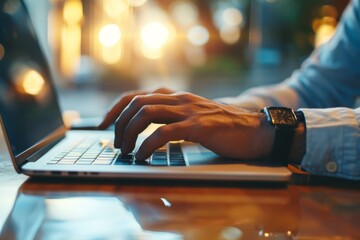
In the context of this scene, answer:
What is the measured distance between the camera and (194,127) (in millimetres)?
537

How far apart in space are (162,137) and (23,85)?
27 centimetres

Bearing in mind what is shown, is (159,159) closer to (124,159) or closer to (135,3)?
(124,159)

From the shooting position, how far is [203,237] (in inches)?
13.5

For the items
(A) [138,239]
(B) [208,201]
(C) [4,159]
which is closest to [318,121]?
(B) [208,201]

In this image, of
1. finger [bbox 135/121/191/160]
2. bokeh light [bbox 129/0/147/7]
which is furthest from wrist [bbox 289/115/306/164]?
bokeh light [bbox 129/0/147/7]

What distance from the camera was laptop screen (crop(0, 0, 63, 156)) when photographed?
1.78 ft

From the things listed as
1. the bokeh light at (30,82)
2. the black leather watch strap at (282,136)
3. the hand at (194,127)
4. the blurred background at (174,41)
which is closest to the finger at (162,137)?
the hand at (194,127)

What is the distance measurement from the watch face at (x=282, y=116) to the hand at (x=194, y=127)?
0.02 meters

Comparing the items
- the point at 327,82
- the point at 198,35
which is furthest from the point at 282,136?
the point at 198,35

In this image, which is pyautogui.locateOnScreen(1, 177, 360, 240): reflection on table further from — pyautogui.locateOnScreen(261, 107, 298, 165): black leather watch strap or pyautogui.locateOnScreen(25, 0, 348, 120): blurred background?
pyautogui.locateOnScreen(25, 0, 348, 120): blurred background

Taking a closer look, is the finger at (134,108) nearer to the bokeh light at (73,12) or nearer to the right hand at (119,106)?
the right hand at (119,106)

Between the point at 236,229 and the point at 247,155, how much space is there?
7.9 inches

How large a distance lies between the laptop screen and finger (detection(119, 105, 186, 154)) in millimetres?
139

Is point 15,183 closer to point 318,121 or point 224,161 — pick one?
point 224,161
